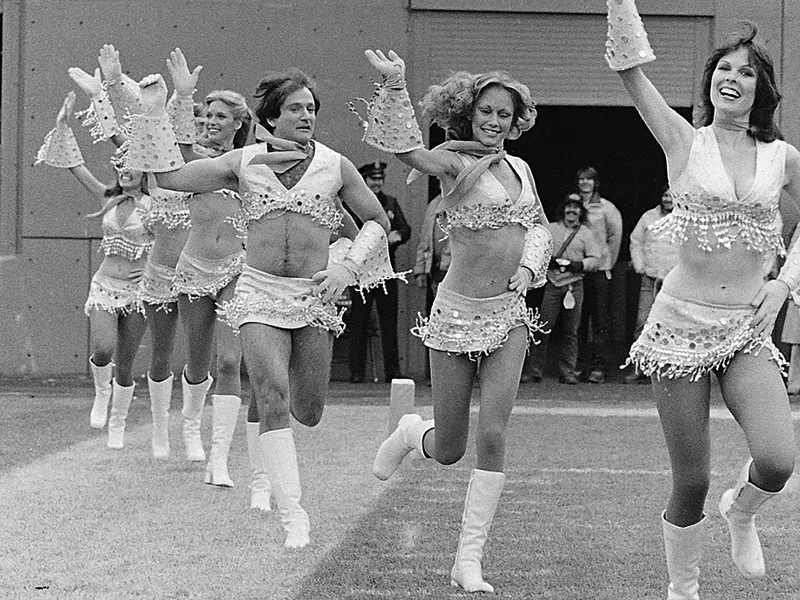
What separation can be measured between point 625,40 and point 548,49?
10479mm

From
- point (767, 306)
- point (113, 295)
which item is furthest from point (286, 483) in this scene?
point (113, 295)

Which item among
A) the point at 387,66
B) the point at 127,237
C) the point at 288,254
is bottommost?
the point at 127,237

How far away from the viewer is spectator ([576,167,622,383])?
14.4 m

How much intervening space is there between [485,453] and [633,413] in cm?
658

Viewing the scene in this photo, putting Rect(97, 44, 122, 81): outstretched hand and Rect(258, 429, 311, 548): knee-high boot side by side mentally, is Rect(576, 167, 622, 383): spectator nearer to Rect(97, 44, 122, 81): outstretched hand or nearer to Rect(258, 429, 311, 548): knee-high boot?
Rect(258, 429, 311, 548): knee-high boot

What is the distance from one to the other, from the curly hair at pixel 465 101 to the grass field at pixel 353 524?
1.87m

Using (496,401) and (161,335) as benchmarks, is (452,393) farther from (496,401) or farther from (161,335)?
(161,335)

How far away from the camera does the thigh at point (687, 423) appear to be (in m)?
4.91

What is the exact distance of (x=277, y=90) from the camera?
6.49 m

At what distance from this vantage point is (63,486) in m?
8.00

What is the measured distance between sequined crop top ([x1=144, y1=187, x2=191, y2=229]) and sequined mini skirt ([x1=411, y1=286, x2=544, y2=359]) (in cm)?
323

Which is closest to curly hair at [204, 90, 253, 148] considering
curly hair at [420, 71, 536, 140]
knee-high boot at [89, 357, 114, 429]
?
curly hair at [420, 71, 536, 140]

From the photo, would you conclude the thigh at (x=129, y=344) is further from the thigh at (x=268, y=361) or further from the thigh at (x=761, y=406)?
the thigh at (x=761, y=406)

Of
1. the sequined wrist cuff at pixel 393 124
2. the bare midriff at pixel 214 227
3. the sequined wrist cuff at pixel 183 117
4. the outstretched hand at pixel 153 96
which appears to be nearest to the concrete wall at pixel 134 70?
the bare midriff at pixel 214 227
